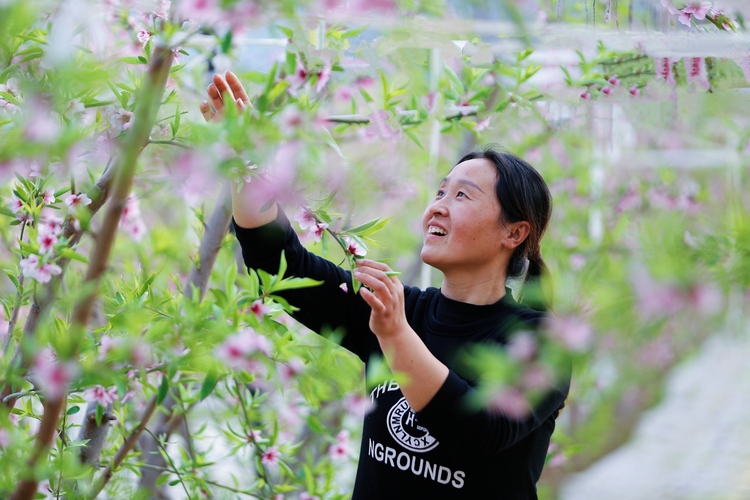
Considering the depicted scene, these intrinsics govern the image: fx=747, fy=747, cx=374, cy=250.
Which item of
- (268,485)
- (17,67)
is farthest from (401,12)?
(268,485)

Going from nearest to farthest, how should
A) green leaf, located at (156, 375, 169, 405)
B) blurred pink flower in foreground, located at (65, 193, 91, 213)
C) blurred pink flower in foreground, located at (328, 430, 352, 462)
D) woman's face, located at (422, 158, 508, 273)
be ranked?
A: green leaf, located at (156, 375, 169, 405) → blurred pink flower in foreground, located at (65, 193, 91, 213) → woman's face, located at (422, 158, 508, 273) → blurred pink flower in foreground, located at (328, 430, 352, 462)

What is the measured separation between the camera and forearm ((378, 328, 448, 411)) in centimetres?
103

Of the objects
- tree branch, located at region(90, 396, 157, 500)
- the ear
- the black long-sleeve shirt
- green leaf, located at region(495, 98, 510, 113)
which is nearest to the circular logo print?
the black long-sleeve shirt

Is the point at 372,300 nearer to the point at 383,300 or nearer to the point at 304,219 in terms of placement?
the point at 383,300

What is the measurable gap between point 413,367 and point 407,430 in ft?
0.81

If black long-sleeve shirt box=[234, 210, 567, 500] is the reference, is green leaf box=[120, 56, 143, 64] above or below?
above

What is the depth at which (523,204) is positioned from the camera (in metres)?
1.39

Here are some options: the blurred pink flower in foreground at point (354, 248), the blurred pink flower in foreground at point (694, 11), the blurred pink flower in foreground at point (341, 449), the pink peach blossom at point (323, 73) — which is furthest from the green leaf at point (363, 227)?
the blurred pink flower in foreground at point (341, 449)

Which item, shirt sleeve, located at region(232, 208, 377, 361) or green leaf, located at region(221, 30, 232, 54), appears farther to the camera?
shirt sleeve, located at region(232, 208, 377, 361)

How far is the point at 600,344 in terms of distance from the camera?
644 mm

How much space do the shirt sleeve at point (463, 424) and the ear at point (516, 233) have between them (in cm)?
40

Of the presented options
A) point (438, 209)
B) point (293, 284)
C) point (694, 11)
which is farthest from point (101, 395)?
point (694, 11)

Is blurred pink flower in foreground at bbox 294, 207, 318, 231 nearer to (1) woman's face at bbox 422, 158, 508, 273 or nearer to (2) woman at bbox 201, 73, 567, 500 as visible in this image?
(2) woman at bbox 201, 73, 567, 500

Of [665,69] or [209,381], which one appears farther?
[665,69]
